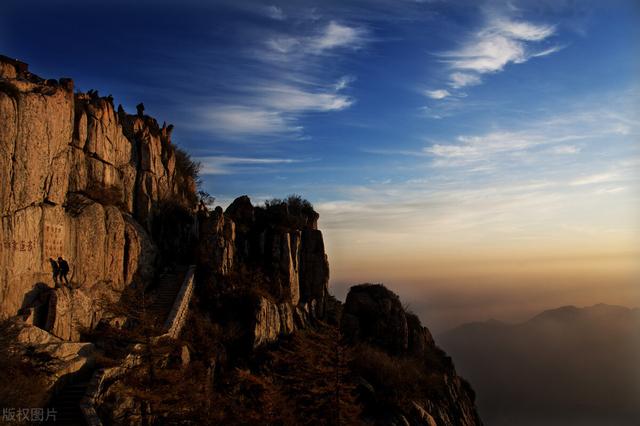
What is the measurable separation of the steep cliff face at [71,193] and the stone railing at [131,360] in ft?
9.14

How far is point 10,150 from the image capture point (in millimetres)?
23469

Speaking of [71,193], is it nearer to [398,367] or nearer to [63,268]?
[63,268]

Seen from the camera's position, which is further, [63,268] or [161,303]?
[161,303]

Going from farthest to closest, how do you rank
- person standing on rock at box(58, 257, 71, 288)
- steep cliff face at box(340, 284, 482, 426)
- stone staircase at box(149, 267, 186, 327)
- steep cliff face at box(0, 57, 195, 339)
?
steep cliff face at box(340, 284, 482, 426), stone staircase at box(149, 267, 186, 327), person standing on rock at box(58, 257, 71, 288), steep cliff face at box(0, 57, 195, 339)

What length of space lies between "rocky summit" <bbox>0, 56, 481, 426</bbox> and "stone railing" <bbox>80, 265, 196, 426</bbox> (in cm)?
11

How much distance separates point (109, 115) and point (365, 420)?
24.6m

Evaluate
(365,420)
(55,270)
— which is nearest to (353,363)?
(365,420)

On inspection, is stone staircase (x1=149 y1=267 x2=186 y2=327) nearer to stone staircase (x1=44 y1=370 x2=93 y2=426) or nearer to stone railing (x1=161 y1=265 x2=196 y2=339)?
stone railing (x1=161 y1=265 x2=196 y2=339)

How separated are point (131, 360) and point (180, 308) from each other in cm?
775

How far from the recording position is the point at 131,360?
25.1 meters

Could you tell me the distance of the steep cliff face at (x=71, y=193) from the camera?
23.7 metres

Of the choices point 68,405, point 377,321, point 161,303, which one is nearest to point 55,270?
point 68,405

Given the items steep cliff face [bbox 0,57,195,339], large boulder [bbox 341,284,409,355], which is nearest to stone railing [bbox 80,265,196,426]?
steep cliff face [bbox 0,57,195,339]

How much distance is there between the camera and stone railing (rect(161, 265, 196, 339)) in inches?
1210
